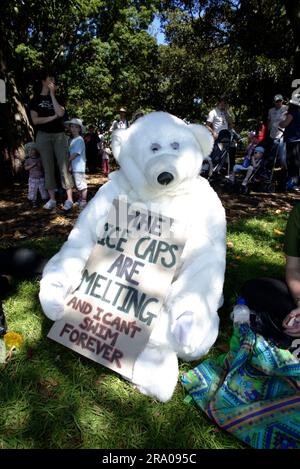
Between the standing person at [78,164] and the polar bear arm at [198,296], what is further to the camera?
the standing person at [78,164]

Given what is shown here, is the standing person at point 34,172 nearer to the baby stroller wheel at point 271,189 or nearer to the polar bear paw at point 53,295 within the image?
the baby stroller wheel at point 271,189

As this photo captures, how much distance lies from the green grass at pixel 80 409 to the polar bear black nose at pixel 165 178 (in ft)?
3.59

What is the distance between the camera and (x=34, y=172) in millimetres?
6301

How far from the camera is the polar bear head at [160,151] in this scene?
208cm

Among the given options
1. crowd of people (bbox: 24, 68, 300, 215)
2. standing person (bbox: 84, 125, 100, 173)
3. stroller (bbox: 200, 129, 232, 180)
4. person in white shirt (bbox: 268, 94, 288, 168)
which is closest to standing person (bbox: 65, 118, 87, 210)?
crowd of people (bbox: 24, 68, 300, 215)

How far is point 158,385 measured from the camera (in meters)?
1.93

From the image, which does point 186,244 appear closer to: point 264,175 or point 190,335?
point 190,335

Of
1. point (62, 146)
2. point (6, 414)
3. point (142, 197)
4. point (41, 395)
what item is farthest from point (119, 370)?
point (62, 146)

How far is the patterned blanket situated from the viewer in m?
1.63

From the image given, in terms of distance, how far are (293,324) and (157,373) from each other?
2.66ft

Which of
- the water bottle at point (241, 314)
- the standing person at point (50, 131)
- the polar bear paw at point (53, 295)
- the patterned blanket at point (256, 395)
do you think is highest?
the standing person at point (50, 131)

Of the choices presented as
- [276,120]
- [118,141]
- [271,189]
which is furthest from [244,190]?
[118,141]

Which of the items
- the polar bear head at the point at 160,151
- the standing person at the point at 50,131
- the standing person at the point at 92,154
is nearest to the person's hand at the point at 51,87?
the standing person at the point at 50,131

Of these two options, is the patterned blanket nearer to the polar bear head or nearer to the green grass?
the green grass
